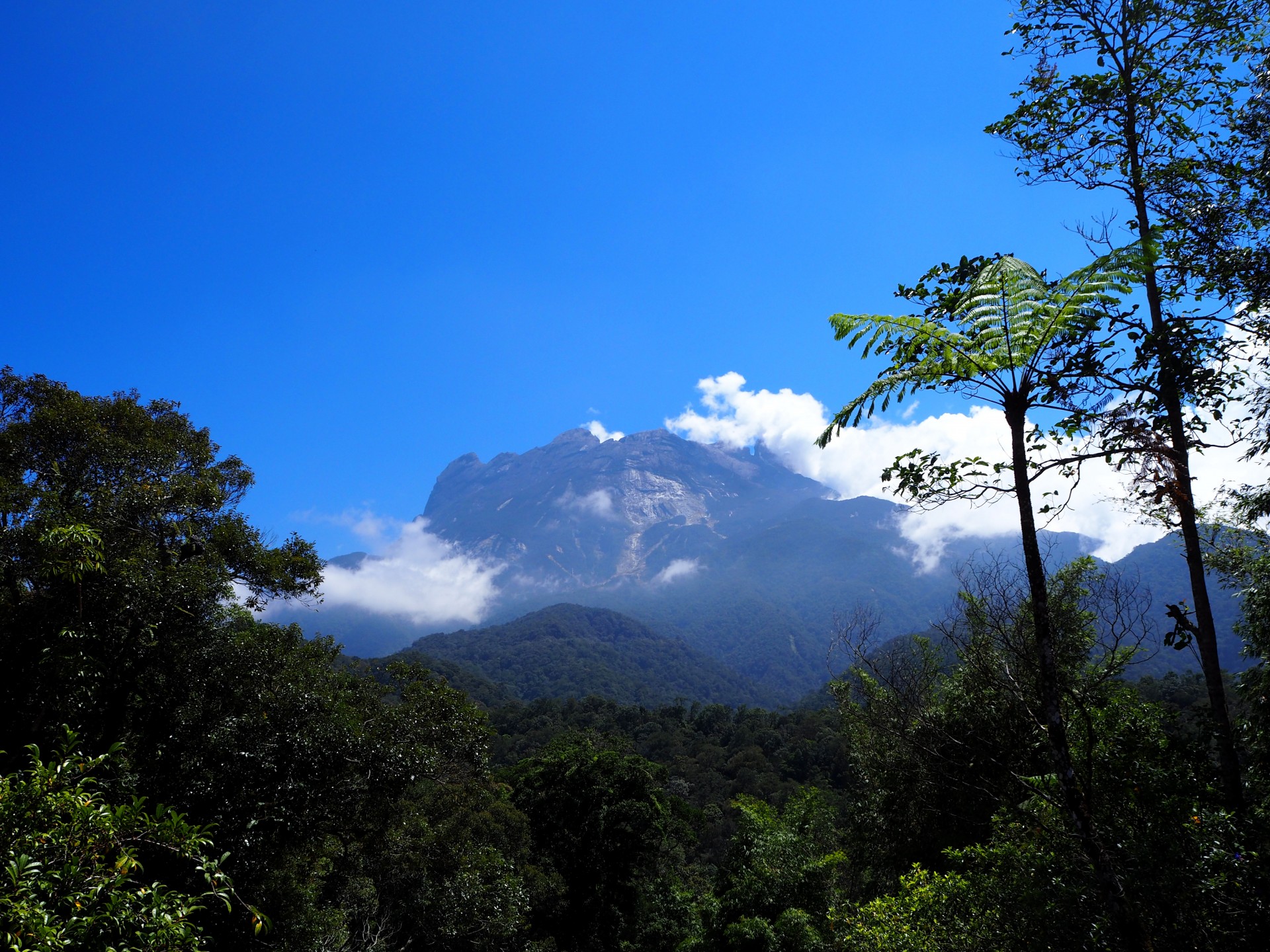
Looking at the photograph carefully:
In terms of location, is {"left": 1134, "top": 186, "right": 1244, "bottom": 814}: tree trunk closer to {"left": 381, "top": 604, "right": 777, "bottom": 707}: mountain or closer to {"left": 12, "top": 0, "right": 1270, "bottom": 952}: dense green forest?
{"left": 12, "top": 0, "right": 1270, "bottom": 952}: dense green forest

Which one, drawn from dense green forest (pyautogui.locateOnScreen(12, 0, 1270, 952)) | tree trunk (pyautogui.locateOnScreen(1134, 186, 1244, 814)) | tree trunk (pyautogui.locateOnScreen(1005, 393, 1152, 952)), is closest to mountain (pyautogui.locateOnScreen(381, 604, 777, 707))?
dense green forest (pyautogui.locateOnScreen(12, 0, 1270, 952))

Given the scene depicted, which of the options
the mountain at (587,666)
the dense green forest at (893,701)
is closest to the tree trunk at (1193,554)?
the dense green forest at (893,701)

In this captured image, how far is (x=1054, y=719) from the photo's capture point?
3895mm

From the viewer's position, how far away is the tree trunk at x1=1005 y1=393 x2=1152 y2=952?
12.0ft

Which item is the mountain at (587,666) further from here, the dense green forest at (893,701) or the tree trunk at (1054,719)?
the tree trunk at (1054,719)

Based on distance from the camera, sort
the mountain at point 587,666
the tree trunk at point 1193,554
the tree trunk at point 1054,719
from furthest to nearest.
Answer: the mountain at point 587,666, the tree trunk at point 1193,554, the tree trunk at point 1054,719

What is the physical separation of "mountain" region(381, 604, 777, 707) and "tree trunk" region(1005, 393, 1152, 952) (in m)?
138

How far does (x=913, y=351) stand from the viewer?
4.47 meters

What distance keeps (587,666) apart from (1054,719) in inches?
6573

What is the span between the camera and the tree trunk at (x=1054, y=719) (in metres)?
3.67

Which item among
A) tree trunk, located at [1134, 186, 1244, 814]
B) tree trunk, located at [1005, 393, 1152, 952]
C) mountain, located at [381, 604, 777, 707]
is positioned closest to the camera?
tree trunk, located at [1005, 393, 1152, 952]

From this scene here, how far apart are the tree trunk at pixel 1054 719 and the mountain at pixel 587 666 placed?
138 m

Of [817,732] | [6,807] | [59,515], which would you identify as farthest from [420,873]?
[817,732]

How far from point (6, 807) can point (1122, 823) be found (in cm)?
740
